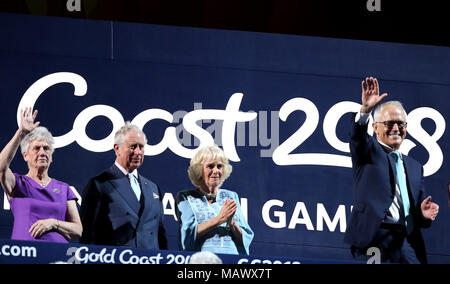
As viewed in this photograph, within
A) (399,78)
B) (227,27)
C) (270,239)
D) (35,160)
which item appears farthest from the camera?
(227,27)

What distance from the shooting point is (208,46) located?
999 centimetres

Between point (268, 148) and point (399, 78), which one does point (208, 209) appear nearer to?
point (268, 148)

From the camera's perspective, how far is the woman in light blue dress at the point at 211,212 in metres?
8.99

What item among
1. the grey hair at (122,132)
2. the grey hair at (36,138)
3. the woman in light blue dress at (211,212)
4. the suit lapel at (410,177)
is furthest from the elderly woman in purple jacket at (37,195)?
the suit lapel at (410,177)

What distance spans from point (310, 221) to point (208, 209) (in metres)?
1.25

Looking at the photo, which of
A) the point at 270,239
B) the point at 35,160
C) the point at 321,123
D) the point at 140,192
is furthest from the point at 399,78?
the point at 35,160

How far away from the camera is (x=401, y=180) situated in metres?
9.57

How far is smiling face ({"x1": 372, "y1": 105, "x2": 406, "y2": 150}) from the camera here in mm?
9727

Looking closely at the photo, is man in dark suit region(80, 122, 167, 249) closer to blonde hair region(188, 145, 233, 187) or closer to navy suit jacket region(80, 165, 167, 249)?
navy suit jacket region(80, 165, 167, 249)

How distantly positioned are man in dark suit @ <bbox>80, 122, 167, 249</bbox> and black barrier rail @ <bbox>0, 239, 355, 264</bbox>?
30.7 inches

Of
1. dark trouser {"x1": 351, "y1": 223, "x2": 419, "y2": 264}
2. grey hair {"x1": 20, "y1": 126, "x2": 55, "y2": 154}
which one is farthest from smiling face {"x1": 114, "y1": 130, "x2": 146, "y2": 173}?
dark trouser {"x1": 351, "y1": 223, "x2": 419, "y2": 264}

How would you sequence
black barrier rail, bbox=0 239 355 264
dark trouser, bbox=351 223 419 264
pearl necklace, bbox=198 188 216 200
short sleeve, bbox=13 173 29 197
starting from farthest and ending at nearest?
1. dark trouser, bbox=351 223 419 264
2. pearl necklace, bbox=198 188 216 200
3. short sleeve, bbox=13 173 29 197
4. black barrier rail, bbox=0 239 355 264

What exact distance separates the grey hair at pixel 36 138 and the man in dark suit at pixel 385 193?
113 inches
